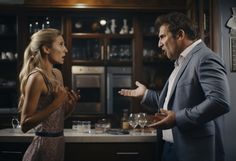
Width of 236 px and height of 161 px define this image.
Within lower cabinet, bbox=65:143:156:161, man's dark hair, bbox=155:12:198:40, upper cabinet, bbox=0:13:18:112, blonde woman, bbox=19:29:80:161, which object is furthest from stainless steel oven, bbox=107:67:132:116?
man's dark hair, bbox=155:12:198:40

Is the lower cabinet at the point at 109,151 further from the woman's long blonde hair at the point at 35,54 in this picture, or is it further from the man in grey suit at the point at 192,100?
the woman's long blonde hair at the point at 35,54

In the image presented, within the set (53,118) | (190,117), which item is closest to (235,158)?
(190,117)

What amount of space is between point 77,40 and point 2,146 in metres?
2.50

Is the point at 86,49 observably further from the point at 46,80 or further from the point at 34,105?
the point at 34,105

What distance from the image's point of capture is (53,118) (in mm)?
1955

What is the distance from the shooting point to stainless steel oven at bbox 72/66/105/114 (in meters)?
4.56

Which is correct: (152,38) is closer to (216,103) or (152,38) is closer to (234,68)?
(234,68)

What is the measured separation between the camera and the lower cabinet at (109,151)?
2.42 m

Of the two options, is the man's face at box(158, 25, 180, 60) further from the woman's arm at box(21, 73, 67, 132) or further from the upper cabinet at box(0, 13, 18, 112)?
the upper cabinet at box(0, 13, 18, 112)

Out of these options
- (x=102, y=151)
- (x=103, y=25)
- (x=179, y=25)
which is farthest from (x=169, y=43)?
(x=103, y=25)

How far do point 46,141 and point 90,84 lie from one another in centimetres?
271

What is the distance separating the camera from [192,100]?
1808 millimetres

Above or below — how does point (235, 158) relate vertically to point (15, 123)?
below

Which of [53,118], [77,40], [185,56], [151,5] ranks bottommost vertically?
[53,118]
